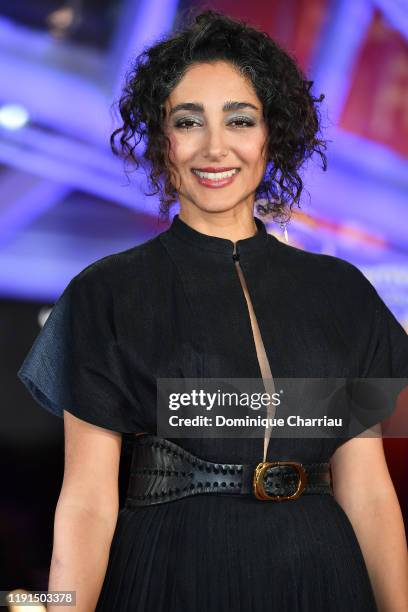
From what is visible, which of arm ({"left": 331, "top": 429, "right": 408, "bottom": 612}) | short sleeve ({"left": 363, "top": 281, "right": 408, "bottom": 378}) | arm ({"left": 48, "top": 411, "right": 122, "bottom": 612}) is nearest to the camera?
arm ({"left": 48, "top": 411, "right": 122, "bottom": 612})

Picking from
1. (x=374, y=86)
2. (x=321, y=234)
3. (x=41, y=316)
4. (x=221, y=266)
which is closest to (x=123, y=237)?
(x=41, y=316)

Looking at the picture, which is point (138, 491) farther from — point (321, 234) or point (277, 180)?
point (321, 234)

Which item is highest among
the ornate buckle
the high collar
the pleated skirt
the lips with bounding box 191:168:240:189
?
the lips with bounding box 191:168:240:189

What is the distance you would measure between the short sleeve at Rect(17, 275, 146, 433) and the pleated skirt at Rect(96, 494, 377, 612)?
18 centimetres

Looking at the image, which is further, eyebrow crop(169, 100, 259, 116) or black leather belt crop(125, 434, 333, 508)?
eyebrow crop(169, 100, 259, 116)

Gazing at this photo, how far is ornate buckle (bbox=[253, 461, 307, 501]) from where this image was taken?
1.58m

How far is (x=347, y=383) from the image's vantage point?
67.5 inches

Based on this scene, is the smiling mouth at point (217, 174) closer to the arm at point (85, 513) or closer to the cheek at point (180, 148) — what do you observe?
the cheek at point (180, 148)

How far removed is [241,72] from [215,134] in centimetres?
14

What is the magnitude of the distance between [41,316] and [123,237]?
307 millimetres

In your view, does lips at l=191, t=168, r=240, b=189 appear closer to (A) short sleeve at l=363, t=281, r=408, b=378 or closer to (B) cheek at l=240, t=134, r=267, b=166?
(B) cheek at l=240, t=134, r=267, b=166

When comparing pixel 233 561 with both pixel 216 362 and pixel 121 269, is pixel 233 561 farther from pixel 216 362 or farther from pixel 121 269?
pixel 121 269

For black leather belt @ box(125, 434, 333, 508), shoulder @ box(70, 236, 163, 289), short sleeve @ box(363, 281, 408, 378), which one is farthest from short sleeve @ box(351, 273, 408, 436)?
shoulder @ box(70, 236, 163, 289)

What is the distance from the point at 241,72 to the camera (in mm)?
1769
